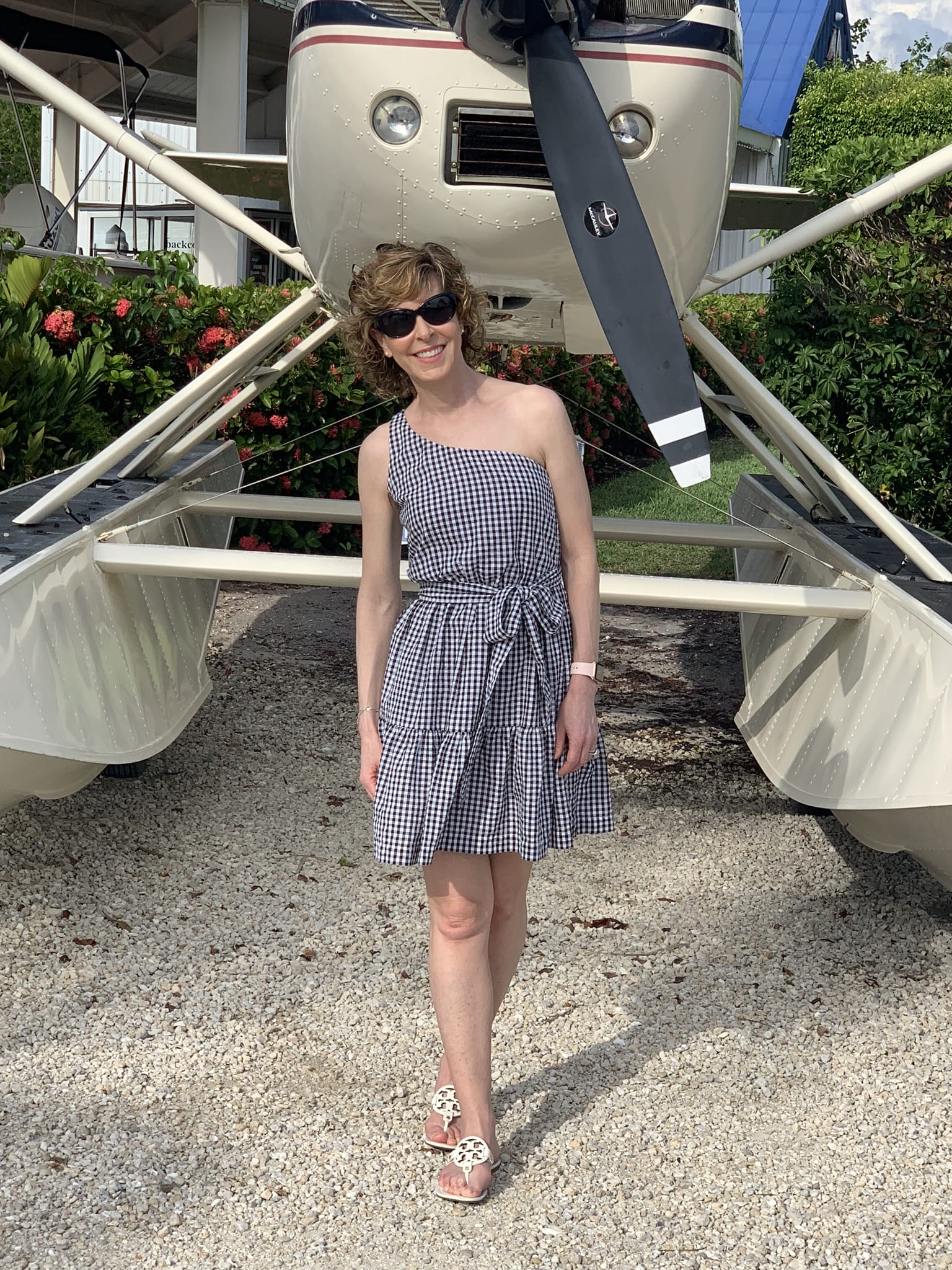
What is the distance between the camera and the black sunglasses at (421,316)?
7.46ft

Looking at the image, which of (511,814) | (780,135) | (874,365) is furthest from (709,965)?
(780,135)

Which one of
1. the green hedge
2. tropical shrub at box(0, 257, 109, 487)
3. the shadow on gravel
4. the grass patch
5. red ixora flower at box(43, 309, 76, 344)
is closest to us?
the shadow on gravel

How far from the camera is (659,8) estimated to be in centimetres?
308

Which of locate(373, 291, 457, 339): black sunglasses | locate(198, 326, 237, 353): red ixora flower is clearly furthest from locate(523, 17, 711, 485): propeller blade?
locate(198, 326, 237, 353): red ixora flower

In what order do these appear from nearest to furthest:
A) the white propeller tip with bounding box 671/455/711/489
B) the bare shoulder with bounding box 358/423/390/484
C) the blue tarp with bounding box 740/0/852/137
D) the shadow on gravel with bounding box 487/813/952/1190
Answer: the bare shoulder with bounding box 358/423/390/484, the white propeller tip with bounding box 671/455/711/489, the shadow on gravel with bounding box 487/813/952/1190, the blue tarp with bounding box 740/0/852/137

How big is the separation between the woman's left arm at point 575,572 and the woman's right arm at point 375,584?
317 mm

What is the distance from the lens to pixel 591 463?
465 inches

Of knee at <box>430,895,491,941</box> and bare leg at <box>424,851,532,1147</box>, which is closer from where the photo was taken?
knee at <box>430,895,491,941</box>

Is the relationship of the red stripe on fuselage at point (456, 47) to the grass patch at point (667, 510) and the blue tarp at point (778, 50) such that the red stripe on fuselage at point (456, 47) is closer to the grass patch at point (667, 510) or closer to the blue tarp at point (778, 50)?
the grass patch at point (667, 510)

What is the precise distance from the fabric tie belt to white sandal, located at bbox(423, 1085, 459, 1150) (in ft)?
2.45

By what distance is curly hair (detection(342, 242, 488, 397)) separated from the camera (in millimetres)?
2289

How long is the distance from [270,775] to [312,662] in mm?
1561

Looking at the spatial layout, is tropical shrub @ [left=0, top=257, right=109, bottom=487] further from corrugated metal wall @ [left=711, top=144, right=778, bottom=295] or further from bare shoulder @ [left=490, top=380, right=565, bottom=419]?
corrugated metal wall @ [left=711, top=144, right=778, bottom=295]

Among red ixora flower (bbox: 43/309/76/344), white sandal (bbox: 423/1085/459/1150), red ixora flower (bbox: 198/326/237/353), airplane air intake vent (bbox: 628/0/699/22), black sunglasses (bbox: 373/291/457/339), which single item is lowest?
white sandal (bbox: 423/1085/459/1150)
